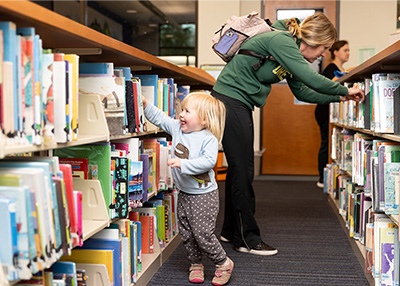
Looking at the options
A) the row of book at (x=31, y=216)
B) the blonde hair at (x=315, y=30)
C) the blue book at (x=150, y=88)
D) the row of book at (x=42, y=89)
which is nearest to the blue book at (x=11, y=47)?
the row of book at (x=42, y=89)

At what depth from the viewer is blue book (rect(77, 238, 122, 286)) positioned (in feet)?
5.99

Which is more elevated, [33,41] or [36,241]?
[33,41]

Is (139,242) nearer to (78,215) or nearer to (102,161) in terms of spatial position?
(102,161)

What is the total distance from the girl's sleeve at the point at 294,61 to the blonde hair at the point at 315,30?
17cm

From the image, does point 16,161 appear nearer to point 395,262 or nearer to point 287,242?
point 395,262

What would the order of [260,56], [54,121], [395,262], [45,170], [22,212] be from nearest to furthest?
[22,212] < [45,170] < [54,121] < [395,262] < [260,56]

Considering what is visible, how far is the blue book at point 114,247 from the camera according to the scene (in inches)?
71.9

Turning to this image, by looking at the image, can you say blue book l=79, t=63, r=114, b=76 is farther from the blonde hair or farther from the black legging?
the blonde hair

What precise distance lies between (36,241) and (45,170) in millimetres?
182

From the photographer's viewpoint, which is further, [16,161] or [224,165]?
[224,165]

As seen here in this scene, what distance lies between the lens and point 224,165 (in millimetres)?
6160

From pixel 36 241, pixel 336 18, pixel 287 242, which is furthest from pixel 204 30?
pixel 36 241

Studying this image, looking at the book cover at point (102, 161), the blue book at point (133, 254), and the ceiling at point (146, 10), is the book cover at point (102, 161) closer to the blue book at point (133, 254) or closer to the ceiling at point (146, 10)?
the blue book at point (133, 254)

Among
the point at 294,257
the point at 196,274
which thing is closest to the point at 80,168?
the point at 196,274
